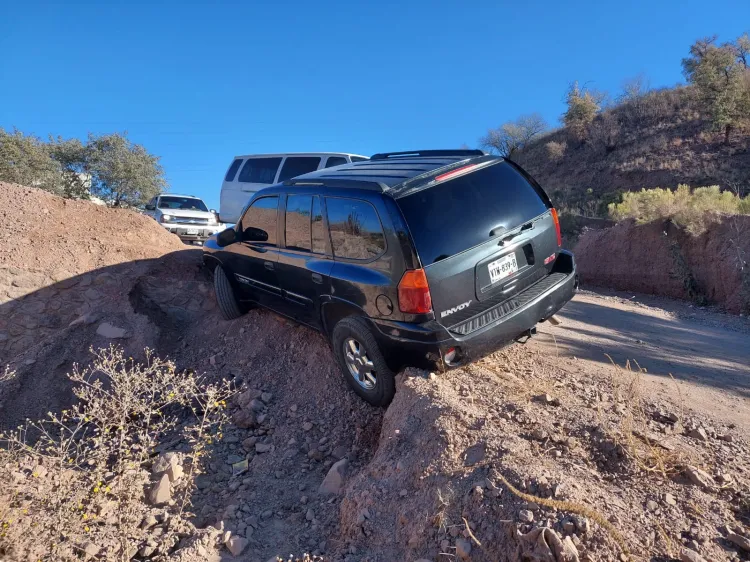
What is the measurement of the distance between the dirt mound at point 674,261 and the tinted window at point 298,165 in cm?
710

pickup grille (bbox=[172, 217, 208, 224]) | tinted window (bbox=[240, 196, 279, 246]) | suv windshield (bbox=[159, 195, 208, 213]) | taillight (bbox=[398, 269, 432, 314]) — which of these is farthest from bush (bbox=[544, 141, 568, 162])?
taillight (bbox=[398, 269, 432, 314])

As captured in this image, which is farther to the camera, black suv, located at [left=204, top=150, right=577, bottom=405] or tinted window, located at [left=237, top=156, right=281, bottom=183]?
tinted window, located at [left=237, top=156, right=281, bottom=183]

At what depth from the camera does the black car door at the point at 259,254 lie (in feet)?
16.2

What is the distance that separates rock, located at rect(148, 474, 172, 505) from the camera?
11.1 feet

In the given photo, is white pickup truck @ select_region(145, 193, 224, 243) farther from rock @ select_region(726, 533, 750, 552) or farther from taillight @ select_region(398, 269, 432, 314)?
rock @ select_region(726, 533, 750, 552)

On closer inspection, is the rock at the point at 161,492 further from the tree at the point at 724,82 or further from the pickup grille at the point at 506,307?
the tree at the point at 724,82

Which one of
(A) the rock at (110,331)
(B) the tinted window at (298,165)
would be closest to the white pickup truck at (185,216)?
(B) the tinted window at (298,165)

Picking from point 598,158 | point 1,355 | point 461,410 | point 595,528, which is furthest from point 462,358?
point 598,158

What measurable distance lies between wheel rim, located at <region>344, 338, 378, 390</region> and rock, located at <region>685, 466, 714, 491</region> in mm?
2096

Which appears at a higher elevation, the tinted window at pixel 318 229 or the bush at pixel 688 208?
the tinted window at pixel 318 229

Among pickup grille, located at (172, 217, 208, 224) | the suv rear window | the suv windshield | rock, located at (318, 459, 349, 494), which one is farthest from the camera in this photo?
the suv windshield

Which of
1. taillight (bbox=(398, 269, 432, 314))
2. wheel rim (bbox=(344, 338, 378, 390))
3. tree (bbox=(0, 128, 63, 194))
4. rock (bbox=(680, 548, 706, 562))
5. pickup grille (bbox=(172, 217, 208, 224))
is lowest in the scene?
rock (bbox=(680, 548, 706, 562))

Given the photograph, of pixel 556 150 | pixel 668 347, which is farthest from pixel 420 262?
pixel 556 150

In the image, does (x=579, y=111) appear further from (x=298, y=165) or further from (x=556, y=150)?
(x=298, y=165)
